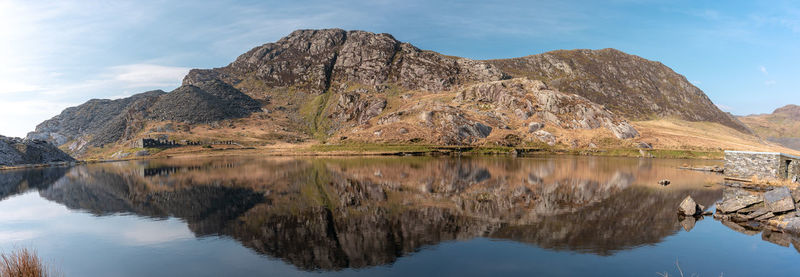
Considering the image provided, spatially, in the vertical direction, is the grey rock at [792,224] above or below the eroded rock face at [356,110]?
below

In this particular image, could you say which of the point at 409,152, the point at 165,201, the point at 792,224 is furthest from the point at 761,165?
the point at 409,152

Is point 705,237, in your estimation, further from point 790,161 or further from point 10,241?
point 10,241

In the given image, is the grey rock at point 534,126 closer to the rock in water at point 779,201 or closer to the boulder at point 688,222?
the boulder at point 688,222

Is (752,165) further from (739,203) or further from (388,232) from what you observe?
(388,232)

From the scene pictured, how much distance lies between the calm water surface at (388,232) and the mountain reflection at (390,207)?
0.15 meters

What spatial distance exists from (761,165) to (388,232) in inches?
2063

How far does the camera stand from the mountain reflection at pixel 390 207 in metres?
25.2

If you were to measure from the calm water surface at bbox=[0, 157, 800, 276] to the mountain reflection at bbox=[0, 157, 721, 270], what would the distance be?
0.48 feet

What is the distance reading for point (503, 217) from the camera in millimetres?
32094

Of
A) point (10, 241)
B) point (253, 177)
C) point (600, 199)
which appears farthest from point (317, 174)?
point (600, 199)

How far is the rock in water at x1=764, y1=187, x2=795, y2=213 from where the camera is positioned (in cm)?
2828

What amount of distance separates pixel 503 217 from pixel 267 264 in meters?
19.8

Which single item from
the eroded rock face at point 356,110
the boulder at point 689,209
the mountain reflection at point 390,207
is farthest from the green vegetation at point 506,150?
the boulder at point 689,209

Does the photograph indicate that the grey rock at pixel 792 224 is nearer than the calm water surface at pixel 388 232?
No
